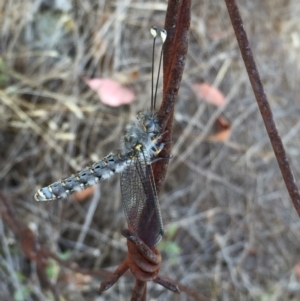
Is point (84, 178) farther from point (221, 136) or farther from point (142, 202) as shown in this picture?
point (221, 136)

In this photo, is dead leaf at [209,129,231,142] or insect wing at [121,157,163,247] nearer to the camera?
insect wing at [121,157,163,247]

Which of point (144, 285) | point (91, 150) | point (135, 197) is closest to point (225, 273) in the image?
point (91, 150)

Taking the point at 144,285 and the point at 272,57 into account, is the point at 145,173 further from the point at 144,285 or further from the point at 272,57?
the point at 272,57

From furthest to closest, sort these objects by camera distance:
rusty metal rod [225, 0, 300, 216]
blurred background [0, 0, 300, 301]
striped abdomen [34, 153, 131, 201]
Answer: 1. blurred background [0, 0, 300, 301]
2. striped abdomen [34, 153, 131, 201]
3. rusty metal rod [225, 0, 300, 216]

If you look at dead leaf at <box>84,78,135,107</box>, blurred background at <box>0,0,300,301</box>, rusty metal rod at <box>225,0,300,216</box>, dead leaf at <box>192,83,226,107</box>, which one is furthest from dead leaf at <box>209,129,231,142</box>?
rusty metal rod at <box>225,0,300,216</box>

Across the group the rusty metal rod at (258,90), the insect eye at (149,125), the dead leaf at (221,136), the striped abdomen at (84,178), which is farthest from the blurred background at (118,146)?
the rusty metal rod at (258,90)

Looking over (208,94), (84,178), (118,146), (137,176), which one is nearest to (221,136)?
(208,94)

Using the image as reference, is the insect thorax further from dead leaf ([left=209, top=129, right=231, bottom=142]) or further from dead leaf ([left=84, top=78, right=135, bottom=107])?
dead leaf ([left=209, top=129, right=231, bottom=142])

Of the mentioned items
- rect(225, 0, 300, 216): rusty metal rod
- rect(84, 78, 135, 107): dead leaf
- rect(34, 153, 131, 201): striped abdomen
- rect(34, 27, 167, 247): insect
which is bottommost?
rect(84, 78, 135, 107): dead leaf
